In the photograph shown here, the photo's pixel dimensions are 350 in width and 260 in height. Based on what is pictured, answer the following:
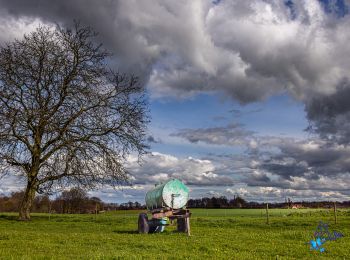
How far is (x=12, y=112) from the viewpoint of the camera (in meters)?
31.9

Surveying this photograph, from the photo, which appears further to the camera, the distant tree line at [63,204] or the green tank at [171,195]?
the distant tree line at [63,204]

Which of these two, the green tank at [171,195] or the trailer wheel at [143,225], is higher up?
the green tank at [171,195]

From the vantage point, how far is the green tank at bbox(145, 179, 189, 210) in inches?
963

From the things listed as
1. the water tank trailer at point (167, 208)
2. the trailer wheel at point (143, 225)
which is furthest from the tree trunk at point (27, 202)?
the trailer wheel at point (143, 225)

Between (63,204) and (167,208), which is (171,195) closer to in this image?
(167,208)

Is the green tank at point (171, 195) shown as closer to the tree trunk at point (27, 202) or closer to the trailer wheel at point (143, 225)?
the trailer wheel at point (143, 225)

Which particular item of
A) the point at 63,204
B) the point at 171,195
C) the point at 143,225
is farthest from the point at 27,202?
the point at 63,204

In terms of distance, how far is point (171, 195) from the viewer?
2458cm

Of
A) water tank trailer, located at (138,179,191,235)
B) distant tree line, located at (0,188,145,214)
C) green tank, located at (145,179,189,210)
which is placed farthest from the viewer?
distant tree line, located at (0,188,145,214)

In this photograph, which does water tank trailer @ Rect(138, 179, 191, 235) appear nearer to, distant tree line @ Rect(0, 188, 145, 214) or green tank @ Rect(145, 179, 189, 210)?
green tank @ Rect(145, 179, 189, 210)

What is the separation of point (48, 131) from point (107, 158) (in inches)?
213

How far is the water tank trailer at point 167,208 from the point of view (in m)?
23.9

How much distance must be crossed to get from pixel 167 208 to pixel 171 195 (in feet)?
2.75

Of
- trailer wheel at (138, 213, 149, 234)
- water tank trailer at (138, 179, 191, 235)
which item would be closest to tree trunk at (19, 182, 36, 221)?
water tank trailer at (138, 179, 191, 235)
